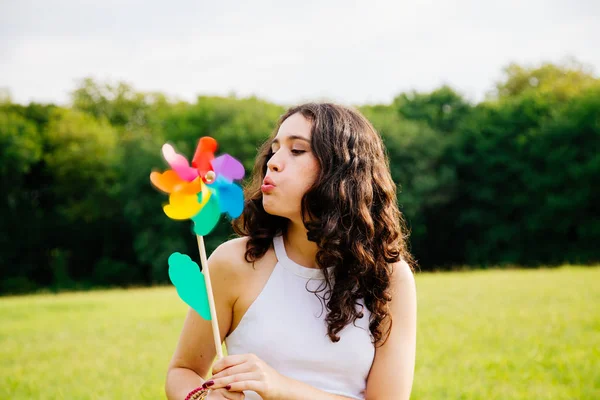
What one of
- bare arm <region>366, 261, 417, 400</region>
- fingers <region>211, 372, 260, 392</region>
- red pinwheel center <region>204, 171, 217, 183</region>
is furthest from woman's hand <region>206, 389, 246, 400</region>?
red pinwheel center <region>204, 171, 217, 183</region>

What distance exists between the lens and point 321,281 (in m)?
2.14

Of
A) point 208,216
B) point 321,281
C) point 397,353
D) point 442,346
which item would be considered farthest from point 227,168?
point 442,346

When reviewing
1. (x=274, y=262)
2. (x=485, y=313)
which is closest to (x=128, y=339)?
(x=485, y=313)

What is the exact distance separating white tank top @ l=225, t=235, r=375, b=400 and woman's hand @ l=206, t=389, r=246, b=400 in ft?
0.90

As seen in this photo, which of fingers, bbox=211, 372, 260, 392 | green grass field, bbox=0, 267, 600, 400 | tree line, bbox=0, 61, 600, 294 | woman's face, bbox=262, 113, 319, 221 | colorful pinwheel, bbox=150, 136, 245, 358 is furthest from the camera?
tree line, bbox=0, 61, 600, 294

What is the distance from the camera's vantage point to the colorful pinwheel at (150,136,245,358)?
1.83 metres

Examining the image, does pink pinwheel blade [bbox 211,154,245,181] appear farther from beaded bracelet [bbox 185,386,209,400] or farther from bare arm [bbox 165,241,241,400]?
beaded bracelet [bbox 185,386,209,400]

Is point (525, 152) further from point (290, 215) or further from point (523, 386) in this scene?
point (290, 215)

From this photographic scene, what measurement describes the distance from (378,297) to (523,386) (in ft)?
10.0

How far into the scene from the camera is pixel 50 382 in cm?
541

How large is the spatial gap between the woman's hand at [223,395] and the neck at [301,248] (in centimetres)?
57

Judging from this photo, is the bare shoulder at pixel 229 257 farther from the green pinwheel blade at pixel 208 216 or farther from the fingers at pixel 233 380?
the fingers at pixel 233 380

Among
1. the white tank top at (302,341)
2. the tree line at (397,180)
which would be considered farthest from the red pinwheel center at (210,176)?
the tree line at (397,180)

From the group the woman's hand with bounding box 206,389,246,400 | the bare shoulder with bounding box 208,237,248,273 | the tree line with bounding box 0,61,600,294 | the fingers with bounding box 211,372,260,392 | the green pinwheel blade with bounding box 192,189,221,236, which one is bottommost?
the tree line with bounding box 0,61,600,294
